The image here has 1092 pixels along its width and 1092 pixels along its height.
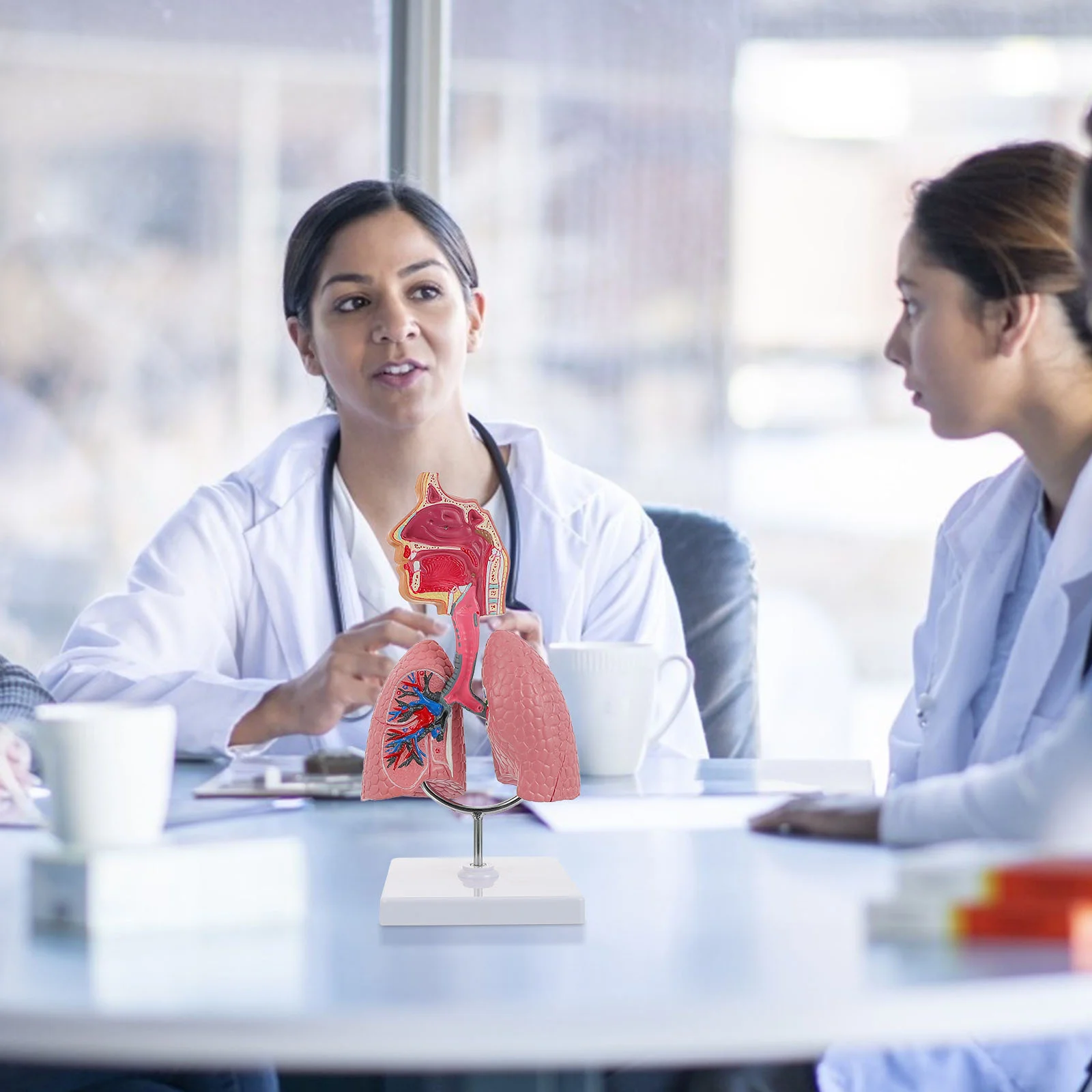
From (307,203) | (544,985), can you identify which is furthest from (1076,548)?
(307,203)

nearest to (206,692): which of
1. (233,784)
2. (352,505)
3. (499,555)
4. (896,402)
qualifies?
(233,784)

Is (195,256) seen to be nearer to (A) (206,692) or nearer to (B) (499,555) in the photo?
(A) (206,692)

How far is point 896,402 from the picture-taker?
15.2 feet

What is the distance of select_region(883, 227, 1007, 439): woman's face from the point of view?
71.4 inches

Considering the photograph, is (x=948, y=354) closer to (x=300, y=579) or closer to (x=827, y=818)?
(x=827, y=818)

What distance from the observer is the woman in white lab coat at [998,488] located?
164 centimetres

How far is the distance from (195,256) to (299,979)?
9.96 ft

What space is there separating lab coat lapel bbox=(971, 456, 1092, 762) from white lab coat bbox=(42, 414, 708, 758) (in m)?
0.44

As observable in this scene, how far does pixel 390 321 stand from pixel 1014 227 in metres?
0.88

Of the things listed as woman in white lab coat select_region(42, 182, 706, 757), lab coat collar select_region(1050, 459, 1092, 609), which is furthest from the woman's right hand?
lab coat collar select_region(1050, 459, 1092, 609)

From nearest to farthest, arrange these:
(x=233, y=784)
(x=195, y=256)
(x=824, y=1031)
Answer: (x=824, y=1031) < (x=233, y=784) < (x=195, y=256)

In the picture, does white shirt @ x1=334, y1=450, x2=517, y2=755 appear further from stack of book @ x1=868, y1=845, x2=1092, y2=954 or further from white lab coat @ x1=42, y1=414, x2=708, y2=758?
stack of book @ x1=868, y1=845, x2=1092, y2=954

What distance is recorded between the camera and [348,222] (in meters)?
2.30

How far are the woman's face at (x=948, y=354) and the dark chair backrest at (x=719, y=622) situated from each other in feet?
1.84
